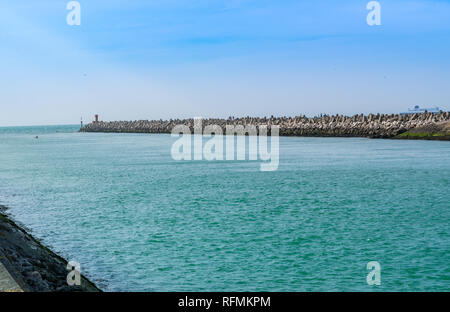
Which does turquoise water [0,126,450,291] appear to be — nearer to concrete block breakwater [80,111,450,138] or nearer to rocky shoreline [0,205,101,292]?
rocky shoreline [0,205,101,292]

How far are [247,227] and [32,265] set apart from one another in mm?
7196

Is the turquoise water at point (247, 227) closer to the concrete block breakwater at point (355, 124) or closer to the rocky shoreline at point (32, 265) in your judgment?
the rocky shoreline at point (32, 265)

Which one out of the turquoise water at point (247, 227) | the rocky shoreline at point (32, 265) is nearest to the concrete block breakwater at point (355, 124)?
the turquoise water at point (247, 227)

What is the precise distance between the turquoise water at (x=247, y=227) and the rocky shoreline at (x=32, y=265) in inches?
28.3

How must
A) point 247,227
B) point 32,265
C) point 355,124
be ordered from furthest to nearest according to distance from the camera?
point 355,124
point 247,227
point 32,265

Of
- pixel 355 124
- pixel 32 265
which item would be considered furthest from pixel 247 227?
pixel 355 124

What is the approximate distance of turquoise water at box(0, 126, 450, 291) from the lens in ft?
33.7

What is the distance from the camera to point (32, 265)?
9.21 meters

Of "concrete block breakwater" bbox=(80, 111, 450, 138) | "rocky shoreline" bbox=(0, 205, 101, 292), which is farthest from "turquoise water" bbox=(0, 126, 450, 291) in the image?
"concrete block breakwater" bbox=(80, 111, 450, 138)

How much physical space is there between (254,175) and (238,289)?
66.2 feet

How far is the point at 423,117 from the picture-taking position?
69.5m

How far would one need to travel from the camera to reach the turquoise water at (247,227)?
33.7ft

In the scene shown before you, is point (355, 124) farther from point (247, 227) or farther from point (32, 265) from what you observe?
point (32, 265)
